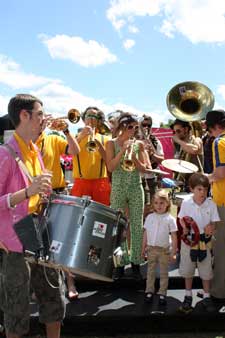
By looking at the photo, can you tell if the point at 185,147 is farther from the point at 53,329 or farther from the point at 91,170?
the point at 53,329

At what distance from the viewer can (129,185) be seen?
182 inches

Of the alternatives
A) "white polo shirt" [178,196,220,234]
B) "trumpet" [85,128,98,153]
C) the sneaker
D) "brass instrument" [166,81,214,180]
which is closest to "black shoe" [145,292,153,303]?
the sneaker

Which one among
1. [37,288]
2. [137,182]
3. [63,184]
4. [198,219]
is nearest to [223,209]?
[198,219]

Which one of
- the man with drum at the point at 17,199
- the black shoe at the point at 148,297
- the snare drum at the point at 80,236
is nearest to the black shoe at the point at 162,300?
the black shoe at the point at 148,297

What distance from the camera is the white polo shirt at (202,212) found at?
3.98m

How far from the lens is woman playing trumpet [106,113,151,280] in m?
4.59

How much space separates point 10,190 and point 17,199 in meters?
0.17

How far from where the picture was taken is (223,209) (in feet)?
13.1

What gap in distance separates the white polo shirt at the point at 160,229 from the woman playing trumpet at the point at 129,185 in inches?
15.9

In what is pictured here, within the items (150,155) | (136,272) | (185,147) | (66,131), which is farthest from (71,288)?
(150,155)

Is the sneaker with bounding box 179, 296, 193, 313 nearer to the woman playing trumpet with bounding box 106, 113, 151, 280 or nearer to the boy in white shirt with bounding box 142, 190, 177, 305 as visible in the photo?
the boy in white shirt with bounding box 142, 190, 177, 305

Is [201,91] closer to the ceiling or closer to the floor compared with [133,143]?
closer to the ceiling

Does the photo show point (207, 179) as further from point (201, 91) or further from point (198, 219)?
point (201, 91)

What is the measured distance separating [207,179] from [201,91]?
2.74 meters
